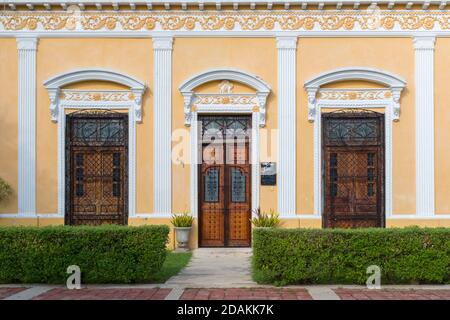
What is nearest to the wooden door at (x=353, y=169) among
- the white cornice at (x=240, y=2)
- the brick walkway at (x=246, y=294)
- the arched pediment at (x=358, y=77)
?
the arched pediment at (x=358, y=77)

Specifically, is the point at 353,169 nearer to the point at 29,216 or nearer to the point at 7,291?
the point at 29,216

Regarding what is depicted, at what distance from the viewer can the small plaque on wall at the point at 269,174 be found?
15.5 m

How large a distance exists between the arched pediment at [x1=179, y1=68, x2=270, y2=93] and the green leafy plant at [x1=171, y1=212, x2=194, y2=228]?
2951 millimetres

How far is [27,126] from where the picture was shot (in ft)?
51.3

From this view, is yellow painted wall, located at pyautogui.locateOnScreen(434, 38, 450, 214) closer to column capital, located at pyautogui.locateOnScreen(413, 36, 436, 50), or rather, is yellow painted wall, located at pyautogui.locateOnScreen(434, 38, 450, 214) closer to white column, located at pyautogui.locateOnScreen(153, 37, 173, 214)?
column capital, located at pyautogui.locateOnScreen(413, 36, 436, 50)

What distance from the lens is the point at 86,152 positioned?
15.7 metres

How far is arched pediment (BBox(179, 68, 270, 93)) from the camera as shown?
50.8ft

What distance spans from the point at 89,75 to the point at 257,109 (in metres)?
4.08

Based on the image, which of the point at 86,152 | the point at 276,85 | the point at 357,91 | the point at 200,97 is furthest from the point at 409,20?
the point at 86,152

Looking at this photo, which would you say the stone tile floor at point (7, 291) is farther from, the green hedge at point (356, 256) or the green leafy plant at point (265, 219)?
the green leafy plant at point (265, 219)

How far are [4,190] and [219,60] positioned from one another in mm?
5927

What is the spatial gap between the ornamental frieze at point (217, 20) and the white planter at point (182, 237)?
4758mm

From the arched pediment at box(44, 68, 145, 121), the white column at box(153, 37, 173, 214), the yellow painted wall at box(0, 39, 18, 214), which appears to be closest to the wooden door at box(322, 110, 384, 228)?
the white column at box(153, 37, 173, 214)

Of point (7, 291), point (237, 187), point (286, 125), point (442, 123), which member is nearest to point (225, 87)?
point (286, 125)
